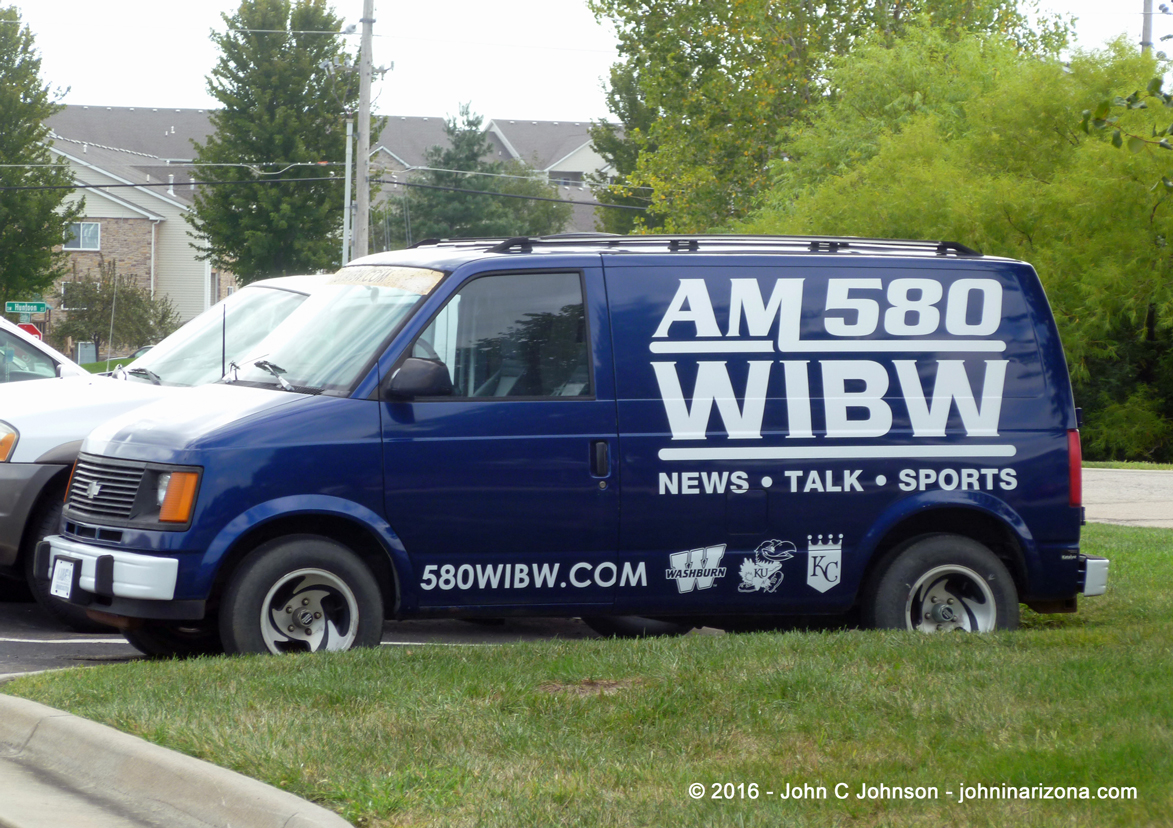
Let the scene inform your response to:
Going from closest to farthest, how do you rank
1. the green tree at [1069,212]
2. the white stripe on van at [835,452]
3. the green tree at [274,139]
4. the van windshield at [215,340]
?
the white stripe on van at [835,452], the van windshield at [215,340], the green tree at [1069,212], the green tree at [274,139]

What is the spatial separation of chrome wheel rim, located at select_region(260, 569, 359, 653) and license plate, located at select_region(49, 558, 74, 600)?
0.96m

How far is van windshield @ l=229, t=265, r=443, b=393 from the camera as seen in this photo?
6.86 meters

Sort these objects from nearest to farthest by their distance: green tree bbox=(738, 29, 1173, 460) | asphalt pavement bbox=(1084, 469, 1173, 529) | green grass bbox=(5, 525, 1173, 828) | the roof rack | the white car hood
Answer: green grass bbox=(5, 525, 1173, 828) < the roof rack < the white car hood < asphalt pavement bbox=(1084, 469, 1173, 529) < green tree bbox=(738, 29, 1173, 460)

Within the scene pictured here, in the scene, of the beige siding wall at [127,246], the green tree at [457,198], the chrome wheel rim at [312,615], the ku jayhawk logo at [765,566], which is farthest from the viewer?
the green tree at [457,198]

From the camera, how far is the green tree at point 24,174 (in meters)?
43.6

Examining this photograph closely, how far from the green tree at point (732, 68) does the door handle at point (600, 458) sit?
115 ft

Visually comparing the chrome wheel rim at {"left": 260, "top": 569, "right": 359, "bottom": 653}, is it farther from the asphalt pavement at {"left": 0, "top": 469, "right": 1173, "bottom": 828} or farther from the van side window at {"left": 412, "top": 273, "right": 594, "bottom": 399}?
the asphalt pavement at {"left": 0, "top": 469, "right": 1173, "bottom": 828}

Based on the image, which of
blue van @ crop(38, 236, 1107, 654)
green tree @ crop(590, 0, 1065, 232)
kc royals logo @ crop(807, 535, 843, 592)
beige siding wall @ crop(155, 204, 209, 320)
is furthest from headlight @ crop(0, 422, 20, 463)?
beige siding wall @ crop(155, 204, 209, 320)

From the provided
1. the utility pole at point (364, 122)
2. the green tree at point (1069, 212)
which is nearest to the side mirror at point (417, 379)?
the green tree at point (1069, 212)

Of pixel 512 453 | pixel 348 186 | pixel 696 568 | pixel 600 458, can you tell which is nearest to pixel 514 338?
pixel 512 453

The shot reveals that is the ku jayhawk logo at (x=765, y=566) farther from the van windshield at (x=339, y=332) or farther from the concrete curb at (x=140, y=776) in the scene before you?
the concrete curb at (x=140, y=776)

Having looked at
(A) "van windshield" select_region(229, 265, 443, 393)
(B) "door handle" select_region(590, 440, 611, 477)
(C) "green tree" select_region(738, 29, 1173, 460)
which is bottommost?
(B) "door handle" select_region(590, 440, 611, 477)

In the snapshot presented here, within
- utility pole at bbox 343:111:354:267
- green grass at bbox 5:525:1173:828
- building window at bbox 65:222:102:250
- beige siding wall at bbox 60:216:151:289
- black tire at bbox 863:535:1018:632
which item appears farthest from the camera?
beige siding wall at bbox 60:216:151:289

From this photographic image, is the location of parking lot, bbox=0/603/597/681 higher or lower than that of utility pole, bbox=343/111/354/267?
lower
